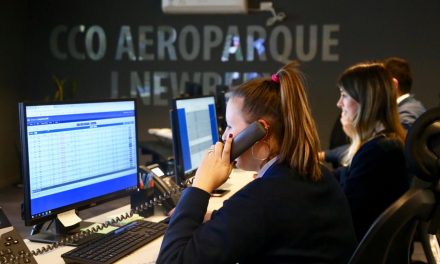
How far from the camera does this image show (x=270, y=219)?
1.19 m

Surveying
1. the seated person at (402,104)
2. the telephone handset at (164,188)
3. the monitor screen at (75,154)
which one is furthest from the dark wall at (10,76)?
the monitor screen at (75,154)

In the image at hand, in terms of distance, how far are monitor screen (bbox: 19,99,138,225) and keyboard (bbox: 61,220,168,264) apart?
17 cm

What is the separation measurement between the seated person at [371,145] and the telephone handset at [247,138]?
3.11ft

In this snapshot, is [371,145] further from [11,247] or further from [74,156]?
[11,247]

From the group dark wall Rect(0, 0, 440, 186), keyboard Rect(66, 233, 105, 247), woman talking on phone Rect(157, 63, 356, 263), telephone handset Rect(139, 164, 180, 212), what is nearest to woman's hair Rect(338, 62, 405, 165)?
telephone handset Rect(139, 164, 180, 212)

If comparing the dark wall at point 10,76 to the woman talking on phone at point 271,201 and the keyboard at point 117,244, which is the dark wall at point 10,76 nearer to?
the keyboard at point 117,244

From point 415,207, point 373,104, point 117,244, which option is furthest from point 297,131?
point 373,104

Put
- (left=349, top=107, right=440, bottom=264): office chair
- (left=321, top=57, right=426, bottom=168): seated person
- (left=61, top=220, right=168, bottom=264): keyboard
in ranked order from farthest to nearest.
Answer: (left=321, top=57, right=426, bottom=168): seated person, (left=61, top=220, right=168, bottom=264): keyboard, (left=349, top=107, right=440, bottom=264): office chair

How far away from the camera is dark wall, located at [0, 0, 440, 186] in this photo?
5434mm

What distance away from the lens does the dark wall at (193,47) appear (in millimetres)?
5434

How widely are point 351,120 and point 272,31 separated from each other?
3423mm

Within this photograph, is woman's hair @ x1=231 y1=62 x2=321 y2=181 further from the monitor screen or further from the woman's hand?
the monitor screen

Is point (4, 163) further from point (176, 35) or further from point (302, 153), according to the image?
point (302, 153)

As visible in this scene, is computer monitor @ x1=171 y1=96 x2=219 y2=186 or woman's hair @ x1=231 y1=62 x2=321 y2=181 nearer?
woman's hair @ x1=231 y1=62 x2=321 y2=181
